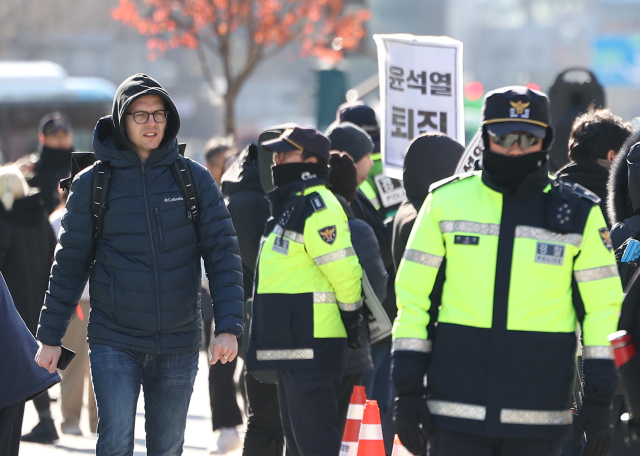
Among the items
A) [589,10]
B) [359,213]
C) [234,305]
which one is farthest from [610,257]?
[589,10]

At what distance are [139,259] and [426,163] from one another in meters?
1.72

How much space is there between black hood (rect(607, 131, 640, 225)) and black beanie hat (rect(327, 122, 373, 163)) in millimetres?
1898

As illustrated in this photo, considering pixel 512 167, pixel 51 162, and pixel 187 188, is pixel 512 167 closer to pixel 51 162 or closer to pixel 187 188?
pixel 187 188

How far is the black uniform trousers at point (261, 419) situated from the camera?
5.78m

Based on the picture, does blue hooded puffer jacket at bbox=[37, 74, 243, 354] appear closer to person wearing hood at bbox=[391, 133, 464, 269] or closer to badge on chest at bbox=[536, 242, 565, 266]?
person wearing hood at bbox=[391, 133, 464, 269]

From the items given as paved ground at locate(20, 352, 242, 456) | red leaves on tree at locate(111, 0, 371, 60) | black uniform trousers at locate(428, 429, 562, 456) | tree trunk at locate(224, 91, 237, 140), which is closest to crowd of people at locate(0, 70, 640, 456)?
black uniform trousers at locate(428, 429, 562, 456)

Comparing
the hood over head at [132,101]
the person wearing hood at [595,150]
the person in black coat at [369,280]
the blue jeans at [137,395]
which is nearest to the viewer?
the blue jeans at [137,395]

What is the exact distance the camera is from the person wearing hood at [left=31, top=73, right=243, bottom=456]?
14.7ft

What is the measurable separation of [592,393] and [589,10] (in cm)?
11217

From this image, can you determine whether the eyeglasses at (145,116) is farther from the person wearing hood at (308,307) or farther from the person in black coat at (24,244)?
the person in black coat at (24,244)

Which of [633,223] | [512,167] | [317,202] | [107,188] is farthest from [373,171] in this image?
[512,167]

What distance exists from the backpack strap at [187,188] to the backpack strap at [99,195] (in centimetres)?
29

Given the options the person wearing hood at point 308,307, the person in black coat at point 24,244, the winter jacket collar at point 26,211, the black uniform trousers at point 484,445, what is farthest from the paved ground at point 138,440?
the black uniform trousers at point 484,445

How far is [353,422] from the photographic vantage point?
524cm
